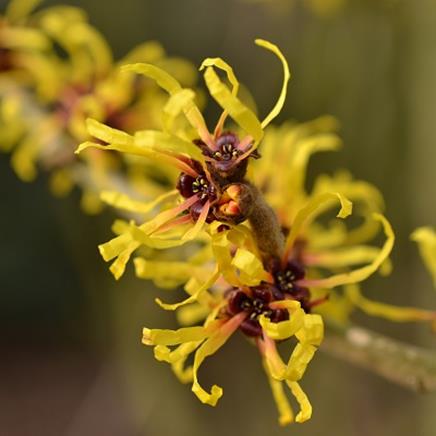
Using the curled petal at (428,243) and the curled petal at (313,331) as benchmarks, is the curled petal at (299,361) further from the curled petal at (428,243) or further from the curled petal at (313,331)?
the curled petal at (428,243)

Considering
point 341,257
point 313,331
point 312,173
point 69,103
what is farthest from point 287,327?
point 312,173

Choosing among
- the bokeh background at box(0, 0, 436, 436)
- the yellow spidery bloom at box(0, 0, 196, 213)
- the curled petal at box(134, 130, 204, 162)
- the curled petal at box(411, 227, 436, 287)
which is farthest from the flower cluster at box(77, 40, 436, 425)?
the bokeh background at box(0, 0, 436, 436)

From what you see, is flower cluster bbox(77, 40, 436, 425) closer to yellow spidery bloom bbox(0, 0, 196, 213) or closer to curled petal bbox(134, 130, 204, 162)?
curled petal bbox(134, 130, 204, 162)

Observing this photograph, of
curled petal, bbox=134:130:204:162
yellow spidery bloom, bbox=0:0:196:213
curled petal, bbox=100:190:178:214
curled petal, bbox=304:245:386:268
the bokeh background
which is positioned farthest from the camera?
the bokeh background

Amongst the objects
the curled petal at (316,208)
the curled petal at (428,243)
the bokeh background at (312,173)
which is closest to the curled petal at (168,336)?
the curled petal at (316,208)

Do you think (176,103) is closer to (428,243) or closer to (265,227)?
(265,227)

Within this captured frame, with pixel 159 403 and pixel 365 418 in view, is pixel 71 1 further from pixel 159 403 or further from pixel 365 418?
pixel 365 418
